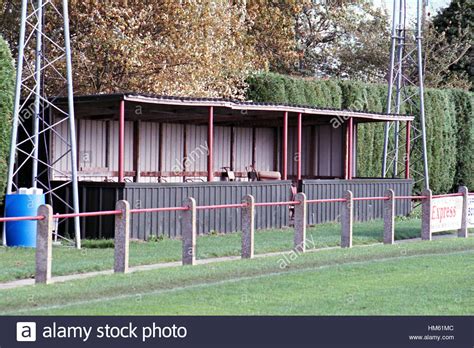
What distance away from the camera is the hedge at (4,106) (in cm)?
2200

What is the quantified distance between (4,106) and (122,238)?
278 inches

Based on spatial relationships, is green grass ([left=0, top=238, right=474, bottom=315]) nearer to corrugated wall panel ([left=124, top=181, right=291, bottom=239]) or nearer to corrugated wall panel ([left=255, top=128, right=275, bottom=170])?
corrugated wall panel ([left=124, top=181, right=291, bottom=239])

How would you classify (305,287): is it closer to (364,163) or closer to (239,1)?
(364,163)

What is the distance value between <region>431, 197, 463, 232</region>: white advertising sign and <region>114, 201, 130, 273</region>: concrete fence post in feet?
32.1

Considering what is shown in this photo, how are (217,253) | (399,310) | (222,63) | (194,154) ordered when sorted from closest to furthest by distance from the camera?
1. (399,310)
2. (217,253)
3. (194,154)
4. (222,63)

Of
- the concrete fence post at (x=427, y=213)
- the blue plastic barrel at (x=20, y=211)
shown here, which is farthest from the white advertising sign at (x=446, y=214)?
the blue plastic barrel at (x=20, y=211)

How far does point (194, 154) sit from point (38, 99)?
9.31 metres

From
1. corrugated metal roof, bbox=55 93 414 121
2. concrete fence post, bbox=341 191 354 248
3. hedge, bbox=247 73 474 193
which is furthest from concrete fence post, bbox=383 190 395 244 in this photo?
hedge, bbox=247 73 474 193

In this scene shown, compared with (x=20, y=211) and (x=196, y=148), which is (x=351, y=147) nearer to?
(x=196, y=148)

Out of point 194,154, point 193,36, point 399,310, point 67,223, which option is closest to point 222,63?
point 193,36

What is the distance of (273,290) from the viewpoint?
46.9ft

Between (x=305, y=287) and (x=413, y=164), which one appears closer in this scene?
(x=305, y=287)

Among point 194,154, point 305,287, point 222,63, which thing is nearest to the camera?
point 305,287

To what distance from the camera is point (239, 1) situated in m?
37.6
